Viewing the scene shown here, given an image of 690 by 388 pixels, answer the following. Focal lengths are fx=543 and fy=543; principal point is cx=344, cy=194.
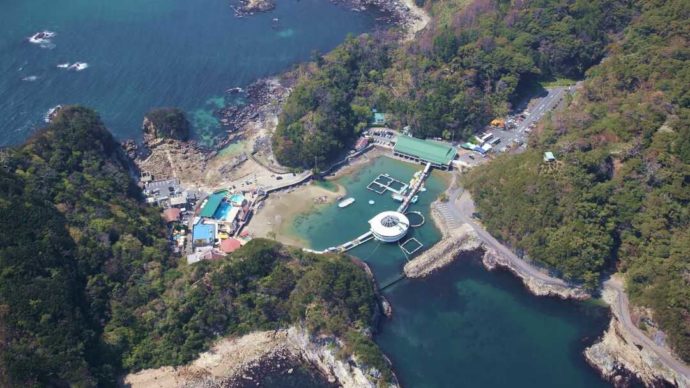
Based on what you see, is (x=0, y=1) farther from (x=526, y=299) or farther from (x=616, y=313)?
(x=616, y=313)

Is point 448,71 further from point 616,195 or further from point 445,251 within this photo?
point 445,251

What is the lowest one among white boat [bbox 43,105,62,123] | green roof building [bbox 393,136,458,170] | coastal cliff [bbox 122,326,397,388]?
coastal cliff [bbox 122,326,397,388]

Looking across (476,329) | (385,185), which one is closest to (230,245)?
(385,185)

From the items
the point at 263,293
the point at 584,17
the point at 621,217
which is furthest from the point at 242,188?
the point at 584,17

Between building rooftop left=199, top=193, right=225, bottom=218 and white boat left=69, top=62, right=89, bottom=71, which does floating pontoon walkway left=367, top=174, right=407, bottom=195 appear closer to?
building rooftop left=199, top=193, right=225, bottom=218

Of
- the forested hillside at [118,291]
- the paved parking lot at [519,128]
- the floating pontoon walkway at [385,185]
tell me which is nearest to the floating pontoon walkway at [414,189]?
the floating pontoon walkway at [385,185]

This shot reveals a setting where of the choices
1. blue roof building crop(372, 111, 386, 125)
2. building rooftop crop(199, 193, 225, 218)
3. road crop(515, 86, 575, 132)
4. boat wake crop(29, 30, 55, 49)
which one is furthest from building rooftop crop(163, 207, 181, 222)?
boat wake crop(29, 30, 55, 49)

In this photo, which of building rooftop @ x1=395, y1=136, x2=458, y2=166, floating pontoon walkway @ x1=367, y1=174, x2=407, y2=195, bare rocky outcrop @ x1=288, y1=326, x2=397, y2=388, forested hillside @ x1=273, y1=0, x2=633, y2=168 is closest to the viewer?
bare rocky outcrop @ x1=288, y1=326, x2=397, y2=388

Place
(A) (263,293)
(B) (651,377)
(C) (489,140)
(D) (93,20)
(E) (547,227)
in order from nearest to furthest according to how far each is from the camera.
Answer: (B) (651,377) → (A) (263,293) → (E) (547,227) → (C) (489,140) → (D) (93,20)
